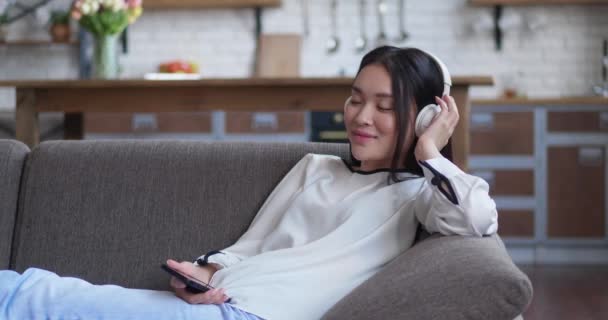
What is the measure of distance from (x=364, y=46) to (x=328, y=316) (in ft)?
14.4

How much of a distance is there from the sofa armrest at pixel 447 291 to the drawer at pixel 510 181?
3.53 meters

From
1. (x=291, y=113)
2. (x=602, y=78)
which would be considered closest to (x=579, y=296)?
(x=291, y=113)

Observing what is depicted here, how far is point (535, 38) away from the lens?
5.66m

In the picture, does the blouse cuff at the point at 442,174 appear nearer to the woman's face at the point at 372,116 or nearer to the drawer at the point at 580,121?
the woman's face at the point at 372,116

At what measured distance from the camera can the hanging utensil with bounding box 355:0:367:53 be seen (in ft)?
19.0

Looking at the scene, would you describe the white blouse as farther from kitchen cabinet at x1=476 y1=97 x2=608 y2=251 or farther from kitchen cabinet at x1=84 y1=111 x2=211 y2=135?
kitchen cabinet at x1=476 y1=97 x2=608 y2=251

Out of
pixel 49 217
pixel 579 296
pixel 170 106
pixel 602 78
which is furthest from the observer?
pixel 602 78

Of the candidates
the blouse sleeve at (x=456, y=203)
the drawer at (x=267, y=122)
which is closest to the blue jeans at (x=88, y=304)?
the blouse sleeve at (x=456, y=203)

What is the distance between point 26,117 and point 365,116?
2273 mm

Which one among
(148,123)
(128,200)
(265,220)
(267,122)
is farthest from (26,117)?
(265,220)

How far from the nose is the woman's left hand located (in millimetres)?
122

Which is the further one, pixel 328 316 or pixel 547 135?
pixel 547 135

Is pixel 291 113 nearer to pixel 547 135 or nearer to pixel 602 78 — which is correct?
pixel 547 135

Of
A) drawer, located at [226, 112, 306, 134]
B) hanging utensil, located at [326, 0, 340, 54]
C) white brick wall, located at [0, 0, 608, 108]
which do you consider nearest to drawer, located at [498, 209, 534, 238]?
white brick wall, located at [0, 0, 608, 108]
